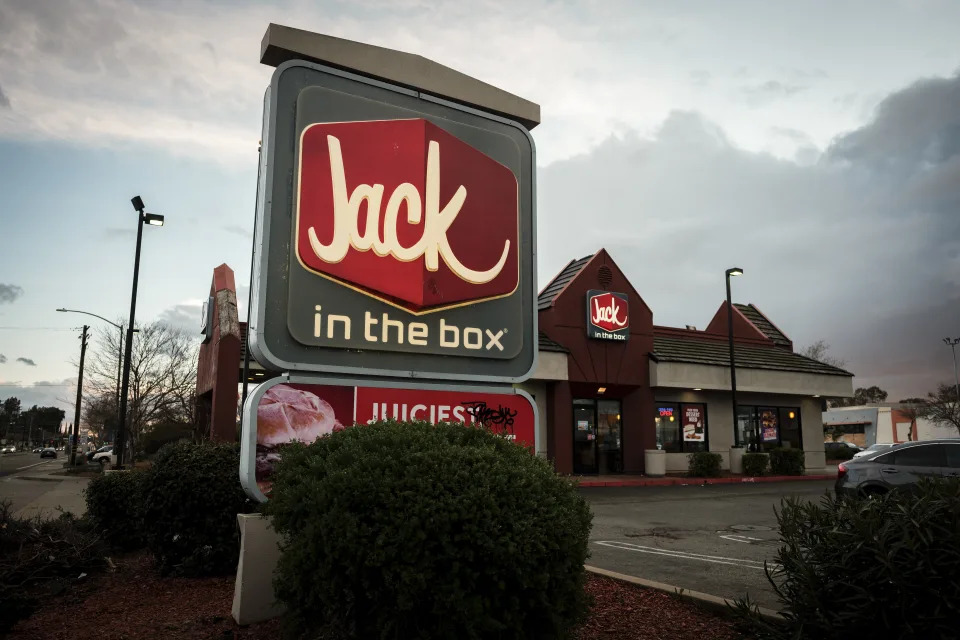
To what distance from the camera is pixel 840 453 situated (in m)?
51.3

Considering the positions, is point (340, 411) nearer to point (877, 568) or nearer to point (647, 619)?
point (647, 619)

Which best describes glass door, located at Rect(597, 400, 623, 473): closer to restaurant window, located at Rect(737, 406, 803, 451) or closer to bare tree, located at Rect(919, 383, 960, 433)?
restaurant window, located at Rect(737, 406, 803, 451)

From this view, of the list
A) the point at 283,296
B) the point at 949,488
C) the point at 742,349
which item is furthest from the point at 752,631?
the point at 742,349

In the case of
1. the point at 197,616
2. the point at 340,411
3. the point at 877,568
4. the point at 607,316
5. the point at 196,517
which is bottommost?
the point at 197,616

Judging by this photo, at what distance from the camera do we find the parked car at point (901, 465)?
12.2 meters

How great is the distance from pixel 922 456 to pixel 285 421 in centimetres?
1219

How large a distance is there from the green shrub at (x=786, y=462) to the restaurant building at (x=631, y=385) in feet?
6.17

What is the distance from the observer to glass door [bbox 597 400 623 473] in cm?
2523

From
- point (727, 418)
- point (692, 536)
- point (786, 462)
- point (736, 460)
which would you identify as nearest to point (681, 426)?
point (736, 460)

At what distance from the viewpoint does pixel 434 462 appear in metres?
3.56

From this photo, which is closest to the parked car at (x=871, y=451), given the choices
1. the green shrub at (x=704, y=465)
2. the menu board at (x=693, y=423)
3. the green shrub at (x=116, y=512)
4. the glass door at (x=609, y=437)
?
the green shrub at (x=704, y=465)

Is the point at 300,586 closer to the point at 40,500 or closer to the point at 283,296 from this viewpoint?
the point at 283,296

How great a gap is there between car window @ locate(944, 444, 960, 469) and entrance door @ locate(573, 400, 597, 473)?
13317mm

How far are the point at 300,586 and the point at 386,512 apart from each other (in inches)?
25.3
